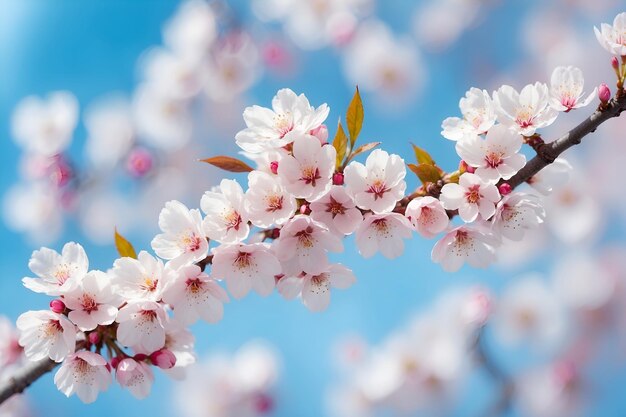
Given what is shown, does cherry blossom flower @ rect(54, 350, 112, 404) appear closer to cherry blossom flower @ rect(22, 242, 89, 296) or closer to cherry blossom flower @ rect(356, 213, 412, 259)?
cherry blossom flower @ rect(22, 242, 89, 296)

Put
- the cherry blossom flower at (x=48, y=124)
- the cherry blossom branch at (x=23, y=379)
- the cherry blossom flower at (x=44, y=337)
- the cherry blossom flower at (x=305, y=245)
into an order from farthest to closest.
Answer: the cherry blossom flower at (x=48, y=124)
the cherry blossom branch at (x=23, y=379)
the cherry blossom flower at (x=44, y=337)
the cherry blossom flower at (x=305, y=245)

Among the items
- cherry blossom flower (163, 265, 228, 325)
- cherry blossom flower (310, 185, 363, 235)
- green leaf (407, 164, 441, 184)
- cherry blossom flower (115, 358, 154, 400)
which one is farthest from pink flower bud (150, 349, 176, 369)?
green leaf (407, 164, 441, 184)

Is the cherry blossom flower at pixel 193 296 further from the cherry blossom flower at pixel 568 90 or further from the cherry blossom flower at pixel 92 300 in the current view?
the cherry blossom flower at pixel 568 90

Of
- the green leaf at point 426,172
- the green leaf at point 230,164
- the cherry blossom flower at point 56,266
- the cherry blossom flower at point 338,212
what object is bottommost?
the cherry blossom flower at point 338,212

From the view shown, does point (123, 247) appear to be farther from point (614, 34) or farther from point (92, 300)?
point (614, 34)

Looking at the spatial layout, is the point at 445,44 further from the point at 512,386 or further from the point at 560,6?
the point at 512,386

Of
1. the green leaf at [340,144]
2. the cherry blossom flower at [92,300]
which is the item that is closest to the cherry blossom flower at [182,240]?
the cherry blossom flower at [92,300]
